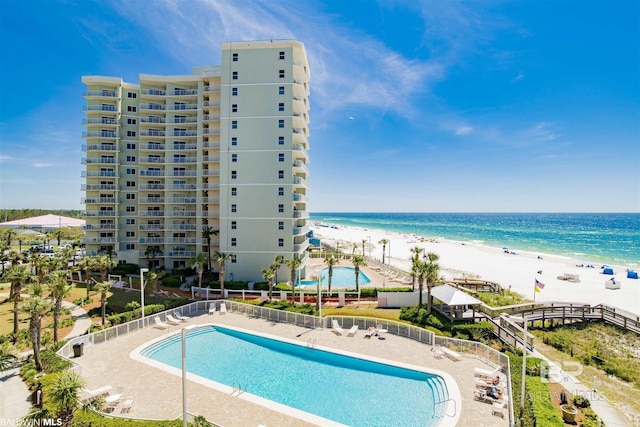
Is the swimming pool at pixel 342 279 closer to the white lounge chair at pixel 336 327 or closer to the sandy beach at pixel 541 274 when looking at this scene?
the sandy beach at pixel 541 274

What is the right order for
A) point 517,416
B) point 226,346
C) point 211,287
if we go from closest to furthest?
1. point 517,416
2. point 226,346
3. point 211,287

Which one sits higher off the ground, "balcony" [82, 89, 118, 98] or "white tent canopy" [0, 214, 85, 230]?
"balcony" [82, 89, 118, 98]

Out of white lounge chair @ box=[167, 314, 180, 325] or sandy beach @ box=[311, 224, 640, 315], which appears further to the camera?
sandy beach @ box=[311, 224, 640, 315]

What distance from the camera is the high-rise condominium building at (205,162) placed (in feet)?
125

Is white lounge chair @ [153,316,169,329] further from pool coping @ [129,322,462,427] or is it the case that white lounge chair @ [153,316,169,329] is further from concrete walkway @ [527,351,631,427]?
concrete walkway @ [527,351,631,427]

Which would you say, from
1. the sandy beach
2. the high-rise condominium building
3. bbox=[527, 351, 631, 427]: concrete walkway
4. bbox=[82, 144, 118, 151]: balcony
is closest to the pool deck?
bbox=[527, 351, 631, 427]: concrete walkway

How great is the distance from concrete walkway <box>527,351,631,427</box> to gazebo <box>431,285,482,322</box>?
270 inches

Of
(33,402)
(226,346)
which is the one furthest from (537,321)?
(33,402)

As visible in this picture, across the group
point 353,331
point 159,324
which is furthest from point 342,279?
point 159,324

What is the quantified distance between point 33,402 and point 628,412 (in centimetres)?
2886

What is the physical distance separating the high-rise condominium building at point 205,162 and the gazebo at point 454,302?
57.7 ft

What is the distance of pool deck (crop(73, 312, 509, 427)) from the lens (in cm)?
1378

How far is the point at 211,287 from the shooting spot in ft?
115

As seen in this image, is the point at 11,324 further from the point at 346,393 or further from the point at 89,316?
the point at 346,393
